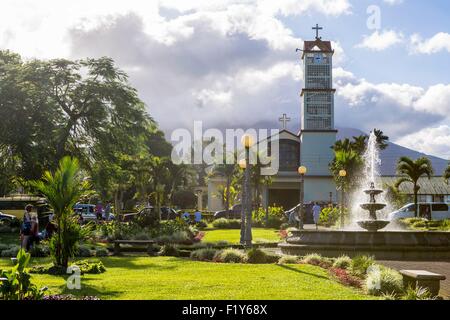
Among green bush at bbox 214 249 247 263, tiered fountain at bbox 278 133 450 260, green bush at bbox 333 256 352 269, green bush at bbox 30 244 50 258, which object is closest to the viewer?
green bush at bbox 333 256 352 269

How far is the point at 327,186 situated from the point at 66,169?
52.6 metres

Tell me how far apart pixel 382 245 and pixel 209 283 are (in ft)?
28.5

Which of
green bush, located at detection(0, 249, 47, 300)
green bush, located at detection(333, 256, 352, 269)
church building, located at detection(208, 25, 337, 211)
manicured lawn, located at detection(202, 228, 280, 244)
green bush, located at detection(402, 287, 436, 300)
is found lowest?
manicured lawn, located at detection(202, 228, 280, 244)

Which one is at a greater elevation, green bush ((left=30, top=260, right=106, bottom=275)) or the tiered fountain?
the tiered fountain

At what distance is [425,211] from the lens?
48969 millimetres

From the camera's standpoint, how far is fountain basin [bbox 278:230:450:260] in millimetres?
18438

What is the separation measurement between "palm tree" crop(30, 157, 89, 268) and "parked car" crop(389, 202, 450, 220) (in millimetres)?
36386

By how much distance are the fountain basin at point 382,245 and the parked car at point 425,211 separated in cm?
2843

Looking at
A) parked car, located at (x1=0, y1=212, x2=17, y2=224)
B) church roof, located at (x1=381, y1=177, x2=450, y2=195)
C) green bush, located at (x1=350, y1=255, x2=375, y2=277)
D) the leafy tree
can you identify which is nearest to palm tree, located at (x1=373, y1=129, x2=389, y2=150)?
church roof, located at (x1=381, y1=177, x2=450, y2=195)

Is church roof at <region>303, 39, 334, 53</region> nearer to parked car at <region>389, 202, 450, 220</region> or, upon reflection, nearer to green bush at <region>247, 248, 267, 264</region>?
parked car at <region>389, 202, 450, 220</region>

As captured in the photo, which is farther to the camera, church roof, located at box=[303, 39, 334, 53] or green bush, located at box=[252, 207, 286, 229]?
church roof, located at box=[303, 39, 334, 53]

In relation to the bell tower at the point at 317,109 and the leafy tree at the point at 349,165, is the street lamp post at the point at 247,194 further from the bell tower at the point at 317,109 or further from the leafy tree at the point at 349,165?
the bell tower at the point at 317,109
